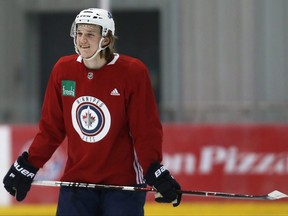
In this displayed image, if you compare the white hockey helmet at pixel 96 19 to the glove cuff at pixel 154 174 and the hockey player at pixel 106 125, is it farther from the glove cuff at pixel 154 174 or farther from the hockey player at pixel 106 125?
the glove cuff at pixel 154 174

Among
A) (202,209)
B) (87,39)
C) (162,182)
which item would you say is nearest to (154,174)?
(162,182)

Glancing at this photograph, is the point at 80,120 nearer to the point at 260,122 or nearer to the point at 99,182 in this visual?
the point at 99,182

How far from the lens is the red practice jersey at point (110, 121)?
13.3 feet

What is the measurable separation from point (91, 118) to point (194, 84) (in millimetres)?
4798

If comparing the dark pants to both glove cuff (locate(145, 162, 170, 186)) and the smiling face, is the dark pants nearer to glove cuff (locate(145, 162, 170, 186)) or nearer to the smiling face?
glove cuff (locate(145, 162, 170, 186))

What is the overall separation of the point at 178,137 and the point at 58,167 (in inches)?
40.7

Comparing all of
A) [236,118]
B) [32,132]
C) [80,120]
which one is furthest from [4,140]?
[80,120]

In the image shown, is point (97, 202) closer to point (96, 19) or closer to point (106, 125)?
point (106, 125)

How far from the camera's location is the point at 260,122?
8.34 m

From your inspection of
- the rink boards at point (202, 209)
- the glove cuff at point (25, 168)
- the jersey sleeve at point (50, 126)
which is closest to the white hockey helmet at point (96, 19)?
the jersey sleeve at point (50, 126)

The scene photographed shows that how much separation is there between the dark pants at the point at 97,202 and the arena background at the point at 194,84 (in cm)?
306

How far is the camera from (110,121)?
13.3ft

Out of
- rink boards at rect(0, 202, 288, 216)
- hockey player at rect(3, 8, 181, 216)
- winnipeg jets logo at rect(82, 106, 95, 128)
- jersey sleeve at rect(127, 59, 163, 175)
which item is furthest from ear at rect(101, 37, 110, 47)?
rink boards at rect(0, 202, 288, 216)

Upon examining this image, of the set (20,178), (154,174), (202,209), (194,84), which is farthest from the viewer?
(194,84)
